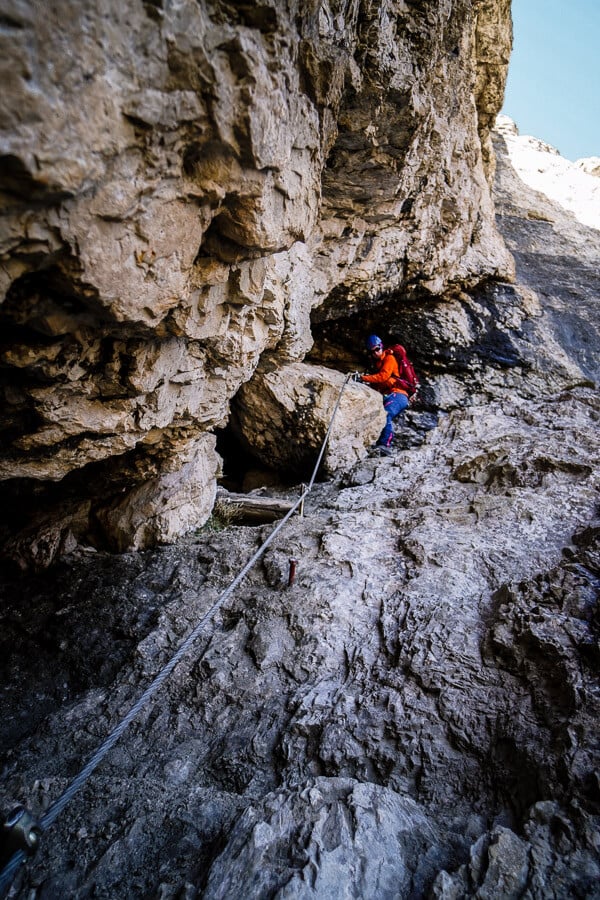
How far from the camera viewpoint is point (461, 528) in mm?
4570

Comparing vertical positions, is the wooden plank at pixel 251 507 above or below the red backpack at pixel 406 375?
below

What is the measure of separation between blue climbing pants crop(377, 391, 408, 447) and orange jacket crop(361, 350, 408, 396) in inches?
3.8

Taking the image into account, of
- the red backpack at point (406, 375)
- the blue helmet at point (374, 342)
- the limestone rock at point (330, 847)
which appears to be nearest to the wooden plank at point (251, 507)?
the red backpack at point (406, 375)

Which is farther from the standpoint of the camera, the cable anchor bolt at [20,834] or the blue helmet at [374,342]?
the blue helmet at [374,342]

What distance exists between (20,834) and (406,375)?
7.14 meters

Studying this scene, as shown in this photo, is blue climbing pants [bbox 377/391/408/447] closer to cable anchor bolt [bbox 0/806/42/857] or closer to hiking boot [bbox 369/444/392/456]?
hiking boot [bbox 369/444/392/456]

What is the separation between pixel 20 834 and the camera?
1.85 m

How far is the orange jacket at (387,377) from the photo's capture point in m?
7.58

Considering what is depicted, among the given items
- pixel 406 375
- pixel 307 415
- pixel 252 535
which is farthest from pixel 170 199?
pixel 406 375

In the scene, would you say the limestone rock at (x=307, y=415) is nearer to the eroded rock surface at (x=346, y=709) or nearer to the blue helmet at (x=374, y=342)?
the blue helmet at (x=374, y=342)

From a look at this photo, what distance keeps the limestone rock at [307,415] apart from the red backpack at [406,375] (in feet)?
2.04

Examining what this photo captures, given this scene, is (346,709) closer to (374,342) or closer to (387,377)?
(387,377)

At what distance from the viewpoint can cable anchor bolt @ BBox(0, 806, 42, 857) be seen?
1846 millimetres

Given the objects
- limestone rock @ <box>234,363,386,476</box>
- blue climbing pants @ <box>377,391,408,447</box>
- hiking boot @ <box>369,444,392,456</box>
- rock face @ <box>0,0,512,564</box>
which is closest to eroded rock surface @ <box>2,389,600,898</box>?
rock face @ <box>0,0,512,564</box>
